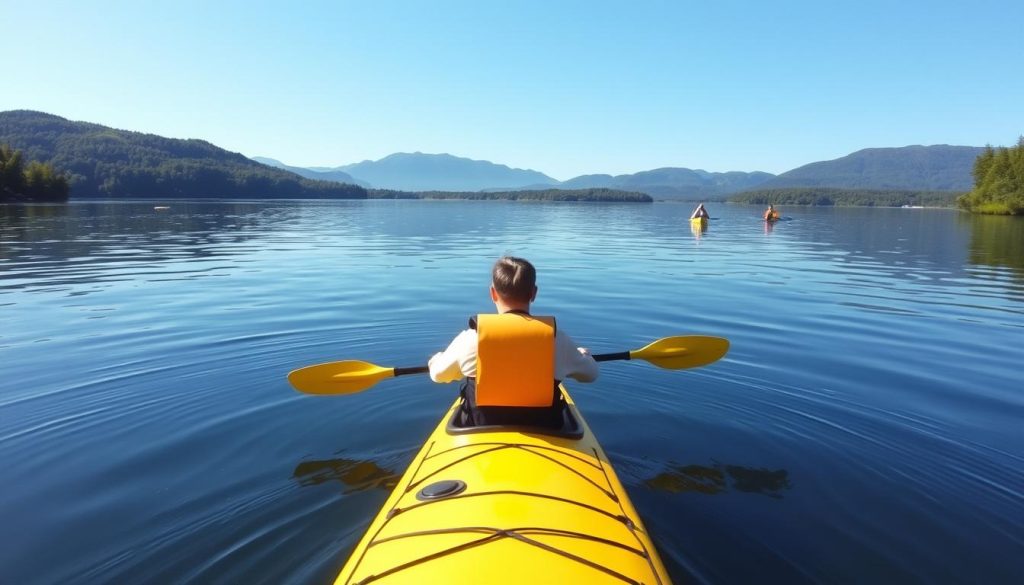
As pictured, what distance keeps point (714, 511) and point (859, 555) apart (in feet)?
3.33

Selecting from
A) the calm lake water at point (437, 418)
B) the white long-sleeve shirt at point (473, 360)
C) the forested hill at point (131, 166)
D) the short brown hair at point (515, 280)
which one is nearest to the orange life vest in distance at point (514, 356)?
the short brown hair at point (515, 280)

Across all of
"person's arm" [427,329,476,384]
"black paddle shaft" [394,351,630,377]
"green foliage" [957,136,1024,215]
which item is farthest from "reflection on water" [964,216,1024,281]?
"green foliage" [957,136,1024,215]

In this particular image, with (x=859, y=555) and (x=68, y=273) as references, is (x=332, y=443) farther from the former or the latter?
(x=68, y=273)

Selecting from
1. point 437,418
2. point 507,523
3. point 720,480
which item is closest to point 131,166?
point 437,418

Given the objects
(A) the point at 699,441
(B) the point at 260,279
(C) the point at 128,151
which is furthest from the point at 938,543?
(C) the point at 128,151

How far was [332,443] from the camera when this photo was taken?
616 cm

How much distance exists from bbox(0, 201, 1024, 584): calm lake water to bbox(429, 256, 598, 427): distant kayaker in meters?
1.31

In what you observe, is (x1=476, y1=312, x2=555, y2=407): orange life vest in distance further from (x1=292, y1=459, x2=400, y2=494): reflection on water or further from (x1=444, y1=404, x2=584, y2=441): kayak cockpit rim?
(x1=292, y1=459, x2=400, y2=494): reflection on water

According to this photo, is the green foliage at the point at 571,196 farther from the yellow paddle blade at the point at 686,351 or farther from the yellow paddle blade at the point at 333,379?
the yellow paddle blade at the point at 333,379

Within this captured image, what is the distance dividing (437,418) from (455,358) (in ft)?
8.18

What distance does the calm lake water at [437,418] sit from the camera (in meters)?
4.30

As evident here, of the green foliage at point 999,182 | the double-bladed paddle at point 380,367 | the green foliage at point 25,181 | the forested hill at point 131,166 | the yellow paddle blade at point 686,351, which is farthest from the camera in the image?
the forested hill at point 131,166

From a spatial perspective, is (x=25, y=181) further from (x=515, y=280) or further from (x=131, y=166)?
(x=515, y=280)

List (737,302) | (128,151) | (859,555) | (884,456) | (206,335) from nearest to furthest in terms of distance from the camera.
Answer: (859,555) < (884,456) < (206,335) < (737,302) < (128,151)
